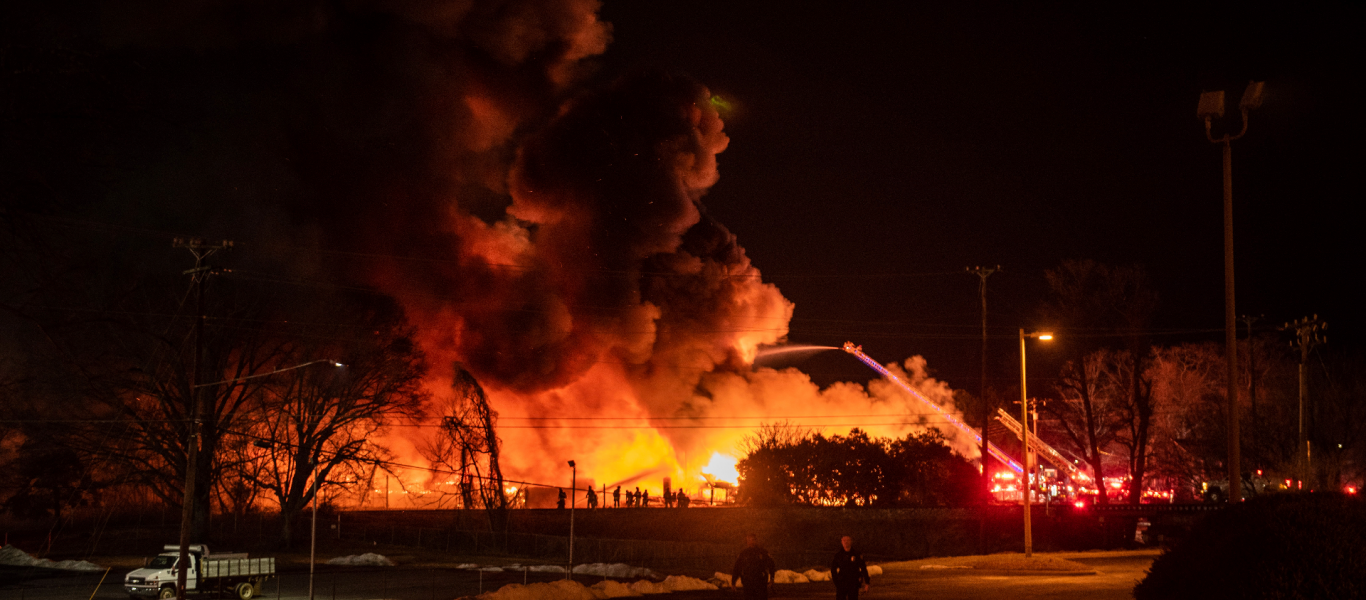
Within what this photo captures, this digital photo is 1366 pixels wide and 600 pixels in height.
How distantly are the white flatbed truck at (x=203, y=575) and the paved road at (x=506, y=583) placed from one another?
77 cm

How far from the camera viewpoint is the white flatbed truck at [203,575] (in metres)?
29.6

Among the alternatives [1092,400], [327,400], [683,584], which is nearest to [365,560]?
[327,400]

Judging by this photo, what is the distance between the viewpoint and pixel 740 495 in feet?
187

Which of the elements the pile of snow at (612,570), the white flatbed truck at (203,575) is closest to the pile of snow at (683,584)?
the pile of snow at (612,570)

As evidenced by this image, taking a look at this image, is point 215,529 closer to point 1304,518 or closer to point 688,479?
point 688,479

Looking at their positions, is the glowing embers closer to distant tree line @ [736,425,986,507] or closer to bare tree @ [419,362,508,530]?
distant tree line @ [736,425,986,507]

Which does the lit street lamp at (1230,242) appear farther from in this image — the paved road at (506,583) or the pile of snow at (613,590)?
the pile of snow at (613,590)

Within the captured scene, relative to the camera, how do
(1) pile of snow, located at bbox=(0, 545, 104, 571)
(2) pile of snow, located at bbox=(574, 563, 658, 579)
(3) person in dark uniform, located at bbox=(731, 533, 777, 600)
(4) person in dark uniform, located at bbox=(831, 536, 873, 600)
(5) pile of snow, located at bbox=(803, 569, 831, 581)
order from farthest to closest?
(1) pile of snow, located at bbox=(0, 545, 104, 571), (2) pile of snow, located at bbox=(574, 563, 658, 579), (5) pile of snow, located at bbox=(803, 569, 831, 581), (3) person in dark uniform, located at bbox=(731, 533, 777, 600), (4) person in dark uniform, located at bbox=(831, 536, 873, 600)

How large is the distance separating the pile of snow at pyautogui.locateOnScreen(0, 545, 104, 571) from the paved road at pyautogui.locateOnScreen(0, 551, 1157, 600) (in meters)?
0.60

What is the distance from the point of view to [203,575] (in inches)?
1214

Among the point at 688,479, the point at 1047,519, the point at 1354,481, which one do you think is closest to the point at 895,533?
the point at 1047,519

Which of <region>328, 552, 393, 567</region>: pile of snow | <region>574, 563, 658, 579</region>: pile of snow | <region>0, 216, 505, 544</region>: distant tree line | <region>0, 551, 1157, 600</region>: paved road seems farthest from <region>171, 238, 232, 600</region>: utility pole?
<region>574, 563, 658, 579</region>: pile of snow

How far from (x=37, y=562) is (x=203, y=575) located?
11.1 meters

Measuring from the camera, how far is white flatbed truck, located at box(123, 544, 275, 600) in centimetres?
2962
